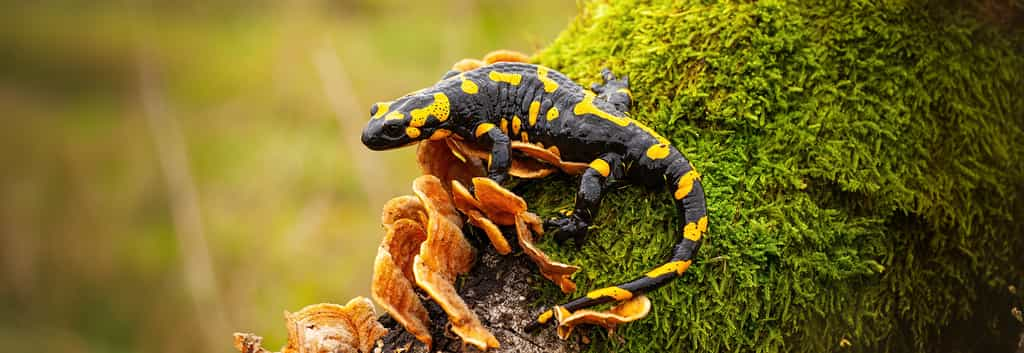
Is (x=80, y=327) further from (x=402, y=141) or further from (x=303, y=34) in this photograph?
(x=402, y=141)

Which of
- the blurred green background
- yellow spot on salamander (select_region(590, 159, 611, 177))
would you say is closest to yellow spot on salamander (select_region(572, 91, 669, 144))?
yellow spot on salamander (select_region(590, 159, 611, 177))

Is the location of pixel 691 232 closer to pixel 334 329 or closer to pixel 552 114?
pixel 552 114

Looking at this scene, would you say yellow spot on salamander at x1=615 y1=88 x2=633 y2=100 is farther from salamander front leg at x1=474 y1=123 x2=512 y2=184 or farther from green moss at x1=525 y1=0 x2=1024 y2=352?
salamander front leg at x1=474 y1=123 x2=512 y2=184

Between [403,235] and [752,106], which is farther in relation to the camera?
[752,106]

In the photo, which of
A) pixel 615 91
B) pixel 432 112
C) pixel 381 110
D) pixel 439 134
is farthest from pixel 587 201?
pixel 381 110

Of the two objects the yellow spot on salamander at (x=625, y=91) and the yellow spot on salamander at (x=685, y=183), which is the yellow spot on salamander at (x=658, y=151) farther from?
the yellow spot on salamander at (x=625, y=91)

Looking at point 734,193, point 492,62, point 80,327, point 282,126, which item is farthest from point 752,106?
point 80,327
